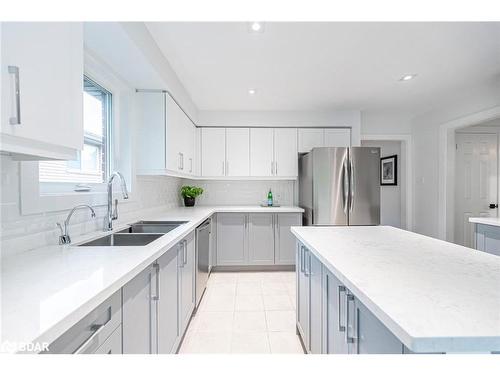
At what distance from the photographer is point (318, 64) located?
247 centimetres

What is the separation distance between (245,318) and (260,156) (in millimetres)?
2356

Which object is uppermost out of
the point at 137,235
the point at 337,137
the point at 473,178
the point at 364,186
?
the point at 337,137

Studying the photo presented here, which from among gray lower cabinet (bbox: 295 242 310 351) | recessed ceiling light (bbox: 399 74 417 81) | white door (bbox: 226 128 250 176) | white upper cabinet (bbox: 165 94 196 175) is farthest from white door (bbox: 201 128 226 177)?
recessed ceiling light (bbox: 399 74 417 81)

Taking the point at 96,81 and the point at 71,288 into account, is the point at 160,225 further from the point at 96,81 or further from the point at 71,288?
the point at 71,288

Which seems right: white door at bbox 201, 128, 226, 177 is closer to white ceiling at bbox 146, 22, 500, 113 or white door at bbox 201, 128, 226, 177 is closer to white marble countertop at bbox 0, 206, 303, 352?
white ceiling at bbox 146, 22, 500, 113

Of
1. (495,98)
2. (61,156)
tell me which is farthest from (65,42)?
(495,98)

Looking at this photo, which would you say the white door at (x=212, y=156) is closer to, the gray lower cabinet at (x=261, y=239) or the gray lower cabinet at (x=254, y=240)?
the gray lower cabinet at (x=254, y=240)

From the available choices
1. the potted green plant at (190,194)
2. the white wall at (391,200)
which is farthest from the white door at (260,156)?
the white wall at (391,200)

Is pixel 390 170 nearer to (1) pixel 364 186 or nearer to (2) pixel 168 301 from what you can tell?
(1) pixel 364 186

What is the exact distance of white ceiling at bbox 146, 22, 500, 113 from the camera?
1945mm

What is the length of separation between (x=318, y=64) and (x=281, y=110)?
56.6 inches

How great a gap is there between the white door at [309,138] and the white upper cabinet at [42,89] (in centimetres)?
319

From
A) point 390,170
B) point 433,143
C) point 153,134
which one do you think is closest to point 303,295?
point 153,134

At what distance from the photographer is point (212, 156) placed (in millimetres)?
3881
